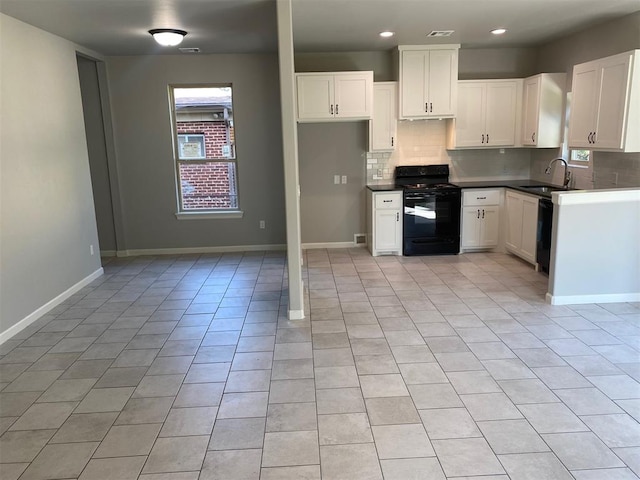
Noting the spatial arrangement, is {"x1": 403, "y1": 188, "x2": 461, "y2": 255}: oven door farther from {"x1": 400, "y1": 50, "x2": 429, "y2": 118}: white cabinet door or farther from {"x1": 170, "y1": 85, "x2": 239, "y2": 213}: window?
{"x1": 170, "y1": 85, "x2": 239, "y2": 213}: window

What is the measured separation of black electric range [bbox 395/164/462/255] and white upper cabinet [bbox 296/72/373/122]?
3.93ft

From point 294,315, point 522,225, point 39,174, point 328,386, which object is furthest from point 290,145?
point 522,225

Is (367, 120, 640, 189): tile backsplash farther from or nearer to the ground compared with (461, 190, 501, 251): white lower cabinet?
farther from the ground

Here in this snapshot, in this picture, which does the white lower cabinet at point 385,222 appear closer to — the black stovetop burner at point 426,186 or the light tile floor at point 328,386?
the black stovetop burner at point 426,186

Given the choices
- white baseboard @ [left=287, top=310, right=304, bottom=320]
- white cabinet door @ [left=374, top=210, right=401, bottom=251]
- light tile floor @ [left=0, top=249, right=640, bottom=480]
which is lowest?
light tile floor @ [left=0, top=249, right=640, bottom=480]

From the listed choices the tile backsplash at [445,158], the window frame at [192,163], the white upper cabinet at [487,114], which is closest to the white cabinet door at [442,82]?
the white upper cabinet at [487,114]

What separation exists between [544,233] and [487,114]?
1935 mm

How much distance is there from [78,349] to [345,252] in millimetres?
3650

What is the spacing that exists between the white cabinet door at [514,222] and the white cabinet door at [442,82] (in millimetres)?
1326

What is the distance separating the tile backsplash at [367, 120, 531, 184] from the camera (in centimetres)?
635

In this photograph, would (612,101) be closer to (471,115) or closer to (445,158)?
(471,115)

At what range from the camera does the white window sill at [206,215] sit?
6.52 m

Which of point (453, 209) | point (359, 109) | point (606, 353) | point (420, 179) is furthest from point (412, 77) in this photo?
point (606, 353)

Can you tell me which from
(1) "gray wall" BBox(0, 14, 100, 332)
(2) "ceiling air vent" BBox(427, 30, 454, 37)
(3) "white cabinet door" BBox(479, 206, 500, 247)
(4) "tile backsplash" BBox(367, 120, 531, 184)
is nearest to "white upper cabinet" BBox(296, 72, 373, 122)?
(4) "tile backsplash" BBox(367, 120, 531, 184)
